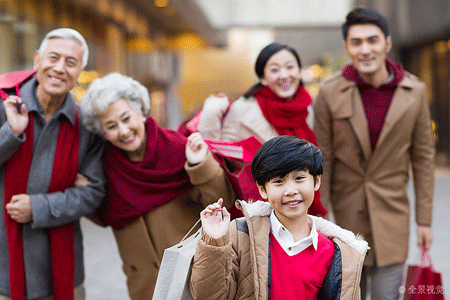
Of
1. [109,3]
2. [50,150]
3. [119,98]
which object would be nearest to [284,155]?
[119,98]

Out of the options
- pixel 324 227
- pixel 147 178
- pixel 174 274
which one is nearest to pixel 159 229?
pixel 147 178

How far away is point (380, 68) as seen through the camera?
3.37 m

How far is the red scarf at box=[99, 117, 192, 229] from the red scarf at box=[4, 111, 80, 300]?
0.21 m

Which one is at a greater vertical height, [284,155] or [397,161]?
[284,155]

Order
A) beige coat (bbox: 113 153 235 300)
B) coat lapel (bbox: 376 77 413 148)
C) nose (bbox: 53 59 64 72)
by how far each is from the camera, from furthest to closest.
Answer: coat lapel (bbox: 376 77 413 148) < beige coat (bbox: 113 153 235 300) < nose (bbox: 53 59 64 72)

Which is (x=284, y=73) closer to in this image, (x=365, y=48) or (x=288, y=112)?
(x=288, y=112)

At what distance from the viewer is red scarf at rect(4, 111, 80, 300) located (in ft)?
8.66

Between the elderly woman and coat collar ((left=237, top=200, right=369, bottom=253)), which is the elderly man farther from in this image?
coat collar ((left=237, top=200, right=369, bottom=253))

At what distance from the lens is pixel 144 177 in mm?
2783

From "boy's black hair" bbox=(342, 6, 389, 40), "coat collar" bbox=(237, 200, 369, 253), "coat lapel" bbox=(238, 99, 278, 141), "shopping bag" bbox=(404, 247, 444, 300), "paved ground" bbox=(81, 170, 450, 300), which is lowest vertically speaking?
"paved ground" bbox=(81, 170, 450, 300)

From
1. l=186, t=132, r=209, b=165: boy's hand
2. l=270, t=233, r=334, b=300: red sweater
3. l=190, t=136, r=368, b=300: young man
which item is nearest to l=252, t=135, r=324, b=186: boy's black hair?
l=190, t=136, r=368, b=300: young man

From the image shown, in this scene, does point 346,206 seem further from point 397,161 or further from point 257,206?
point 257,206

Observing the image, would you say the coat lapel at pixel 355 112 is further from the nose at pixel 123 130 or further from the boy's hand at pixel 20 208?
the boy's hand at pixel 20 208

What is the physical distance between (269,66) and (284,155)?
1.30 meters
